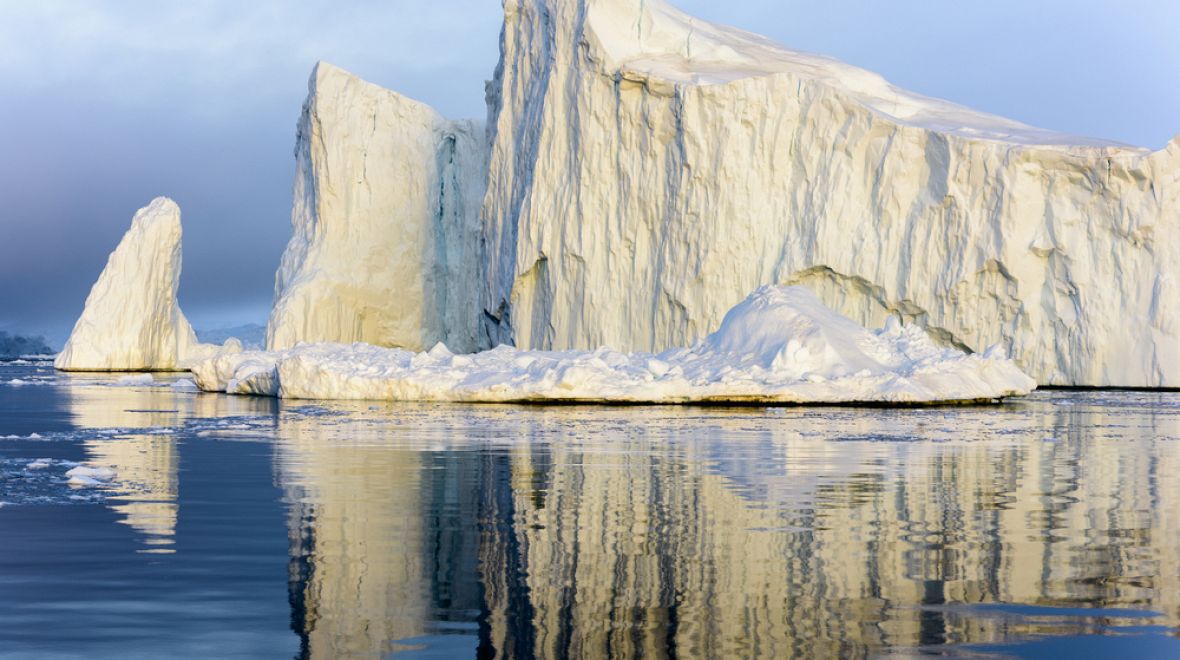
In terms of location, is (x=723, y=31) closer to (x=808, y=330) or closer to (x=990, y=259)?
(x=990, y=259)

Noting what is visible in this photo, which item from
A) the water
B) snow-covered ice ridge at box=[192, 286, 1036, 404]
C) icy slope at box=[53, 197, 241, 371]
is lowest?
the water

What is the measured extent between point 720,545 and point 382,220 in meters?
34.6

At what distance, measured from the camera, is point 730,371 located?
19.3m

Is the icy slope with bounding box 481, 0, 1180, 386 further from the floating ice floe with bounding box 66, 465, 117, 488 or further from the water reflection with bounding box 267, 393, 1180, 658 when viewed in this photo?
the floating ice floe with bounding box 66, 465, 117, 488

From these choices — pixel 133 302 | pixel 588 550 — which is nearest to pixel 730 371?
pixel 588 550

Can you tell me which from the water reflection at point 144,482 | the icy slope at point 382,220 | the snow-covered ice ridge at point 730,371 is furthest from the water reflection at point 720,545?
the icy slope at point 382,220

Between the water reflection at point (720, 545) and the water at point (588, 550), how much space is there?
20mm

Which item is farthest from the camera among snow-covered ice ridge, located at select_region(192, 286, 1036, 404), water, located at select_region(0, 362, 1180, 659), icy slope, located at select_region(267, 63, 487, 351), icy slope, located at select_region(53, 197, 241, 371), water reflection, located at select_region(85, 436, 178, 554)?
icy slope, located at select_region(53, 197, 241, 371)

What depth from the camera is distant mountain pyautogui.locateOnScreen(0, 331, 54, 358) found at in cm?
9288

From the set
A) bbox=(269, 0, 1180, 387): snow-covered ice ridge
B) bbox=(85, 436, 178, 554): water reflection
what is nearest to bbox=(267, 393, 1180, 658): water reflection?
bbox=(85, 436, 178, 554): water reflection

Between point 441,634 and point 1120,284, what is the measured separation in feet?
85.2

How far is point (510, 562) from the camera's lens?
506 cm

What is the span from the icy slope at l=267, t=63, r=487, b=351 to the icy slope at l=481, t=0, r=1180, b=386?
291 inches

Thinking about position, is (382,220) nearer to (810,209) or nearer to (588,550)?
(810,209)
